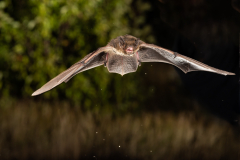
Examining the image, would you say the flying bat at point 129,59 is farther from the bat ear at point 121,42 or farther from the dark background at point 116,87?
the dark background at point 116,87

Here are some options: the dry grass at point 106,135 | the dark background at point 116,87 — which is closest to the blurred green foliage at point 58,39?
the dark background at point 116,87

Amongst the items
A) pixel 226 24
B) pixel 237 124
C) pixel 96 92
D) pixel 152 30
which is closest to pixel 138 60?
pixel 152 30

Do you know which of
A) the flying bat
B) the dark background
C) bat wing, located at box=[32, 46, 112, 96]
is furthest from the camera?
the dark background

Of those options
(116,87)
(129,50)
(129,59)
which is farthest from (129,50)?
(116,87)

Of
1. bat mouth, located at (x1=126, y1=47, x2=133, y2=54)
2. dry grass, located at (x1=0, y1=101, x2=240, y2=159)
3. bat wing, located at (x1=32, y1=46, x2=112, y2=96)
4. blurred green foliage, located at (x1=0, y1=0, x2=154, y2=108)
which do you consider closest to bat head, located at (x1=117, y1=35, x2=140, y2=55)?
bat mouth, located at (x1=126, y1=47, x2=133, y2=54)

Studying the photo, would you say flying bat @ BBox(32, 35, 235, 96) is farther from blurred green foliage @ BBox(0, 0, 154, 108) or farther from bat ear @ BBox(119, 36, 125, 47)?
blurred green foliage @ BBox(0, 0, 154, 108)

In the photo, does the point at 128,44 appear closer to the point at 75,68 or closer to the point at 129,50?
the point at 129,50
